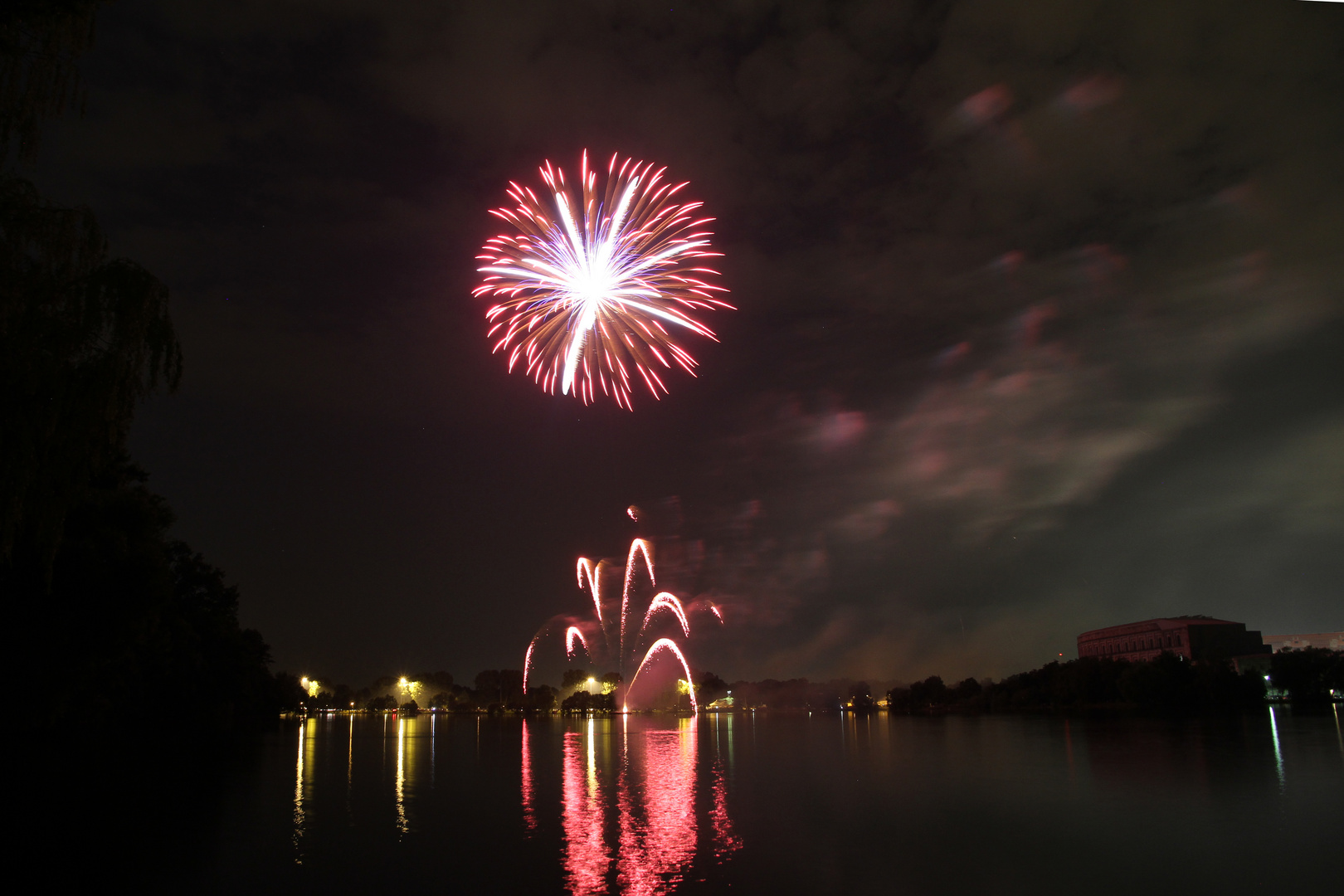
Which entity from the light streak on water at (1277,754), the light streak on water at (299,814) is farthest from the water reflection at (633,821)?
the light streak on water at (1277,754)

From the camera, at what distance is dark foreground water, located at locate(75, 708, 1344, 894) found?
Answer: 17000mm

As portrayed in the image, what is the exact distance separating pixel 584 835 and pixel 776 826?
5.21m

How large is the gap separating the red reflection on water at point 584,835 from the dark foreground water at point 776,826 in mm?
93

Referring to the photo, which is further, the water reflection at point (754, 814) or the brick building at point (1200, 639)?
the brick building at point (1200, 639)

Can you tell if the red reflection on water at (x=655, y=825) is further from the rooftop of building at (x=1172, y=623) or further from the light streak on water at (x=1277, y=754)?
the rooftop of building at (x=1172, y=623)

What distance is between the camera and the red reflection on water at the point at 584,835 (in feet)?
53.3

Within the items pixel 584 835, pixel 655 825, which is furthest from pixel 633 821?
pixel 584 835

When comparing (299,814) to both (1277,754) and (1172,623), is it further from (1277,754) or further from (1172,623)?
(1172,623)

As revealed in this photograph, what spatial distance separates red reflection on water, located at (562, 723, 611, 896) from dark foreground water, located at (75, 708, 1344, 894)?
0.30ft

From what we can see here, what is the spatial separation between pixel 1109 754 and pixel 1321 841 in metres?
28.2

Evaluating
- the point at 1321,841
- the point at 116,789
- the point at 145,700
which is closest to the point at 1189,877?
the point at 1321,841

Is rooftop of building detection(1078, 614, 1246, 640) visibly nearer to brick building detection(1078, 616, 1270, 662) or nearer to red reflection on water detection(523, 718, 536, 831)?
brick building detection(1078, 616, 1270, 662)

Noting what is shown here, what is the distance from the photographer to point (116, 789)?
29.7 metres

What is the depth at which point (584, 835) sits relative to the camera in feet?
69.3
